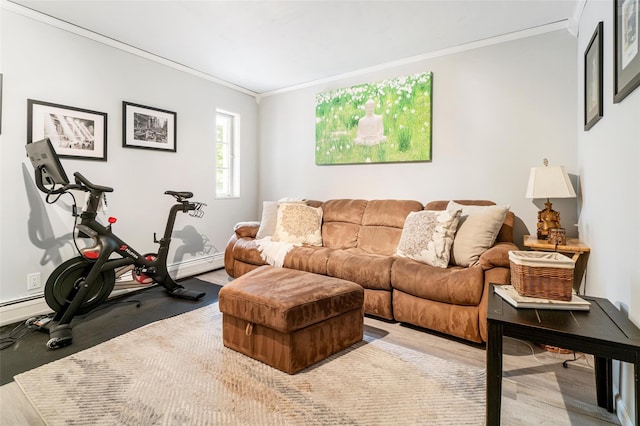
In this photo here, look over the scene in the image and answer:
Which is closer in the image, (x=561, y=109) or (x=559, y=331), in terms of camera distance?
(x=559, y=331)

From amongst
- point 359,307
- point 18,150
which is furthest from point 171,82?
point 359,307

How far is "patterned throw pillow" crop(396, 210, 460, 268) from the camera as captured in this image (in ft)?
8.14

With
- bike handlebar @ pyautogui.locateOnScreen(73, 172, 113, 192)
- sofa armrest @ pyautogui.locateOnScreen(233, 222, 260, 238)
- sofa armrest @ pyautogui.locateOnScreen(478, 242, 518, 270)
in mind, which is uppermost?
bike handlebar @ pyautogui.locateOnScreen(73, 172, 113, 192)

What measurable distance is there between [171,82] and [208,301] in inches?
99.1

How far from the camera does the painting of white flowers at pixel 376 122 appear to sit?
3387mm

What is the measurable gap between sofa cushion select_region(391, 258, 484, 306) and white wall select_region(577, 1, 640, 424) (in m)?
0.65

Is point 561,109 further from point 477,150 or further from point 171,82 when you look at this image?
point 171,82

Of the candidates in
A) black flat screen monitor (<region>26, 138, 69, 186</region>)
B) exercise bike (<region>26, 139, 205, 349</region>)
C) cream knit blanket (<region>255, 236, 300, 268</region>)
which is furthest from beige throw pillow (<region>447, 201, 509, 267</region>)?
black flat screen monitor (<region>26, 138, 69, 186</region>)

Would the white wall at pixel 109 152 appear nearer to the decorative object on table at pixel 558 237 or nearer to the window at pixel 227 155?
the window at pixel 227 155

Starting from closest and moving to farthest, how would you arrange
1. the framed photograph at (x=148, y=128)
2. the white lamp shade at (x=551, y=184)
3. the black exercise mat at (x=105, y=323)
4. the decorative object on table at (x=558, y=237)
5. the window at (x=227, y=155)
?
the black exercise mat at (x=105, y=323), the decorative object on table at (x=558, y=237), the white lamp shade at (x=551, y=184), the framed photograph at (x=148, y=128), the window at (x=227, y=155)

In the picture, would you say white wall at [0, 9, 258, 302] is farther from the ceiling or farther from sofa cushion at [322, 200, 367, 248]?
sofa cushion at [322, 200, 367, 248]

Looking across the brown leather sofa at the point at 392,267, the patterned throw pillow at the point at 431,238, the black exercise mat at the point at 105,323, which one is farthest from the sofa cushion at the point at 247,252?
the patterned throw pillow at the point at 431,238

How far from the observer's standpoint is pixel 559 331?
3.69 ft

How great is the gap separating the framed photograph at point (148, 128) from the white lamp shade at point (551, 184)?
3.64 metres
